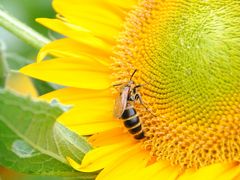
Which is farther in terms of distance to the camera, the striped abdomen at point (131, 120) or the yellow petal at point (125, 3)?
the yellow petal at point (125, 3)

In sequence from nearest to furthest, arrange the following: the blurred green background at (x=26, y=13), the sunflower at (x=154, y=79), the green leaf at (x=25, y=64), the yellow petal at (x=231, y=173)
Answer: the yellow petal at (x=231, y=173)
the sunflower at (x=154, y=79)
the green leaf at (x=25, y=64)
the blurred green background at (x=26, y=13)

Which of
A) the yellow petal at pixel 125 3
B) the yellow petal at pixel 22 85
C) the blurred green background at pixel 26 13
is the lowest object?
the yellow petal at pixel 22 85

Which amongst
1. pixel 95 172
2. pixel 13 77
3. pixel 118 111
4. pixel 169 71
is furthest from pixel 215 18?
pixel 13 77

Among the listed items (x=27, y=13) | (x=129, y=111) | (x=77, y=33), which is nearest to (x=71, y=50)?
(x=77, y=33)

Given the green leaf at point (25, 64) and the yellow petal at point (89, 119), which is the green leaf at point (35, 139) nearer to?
the yellow petal at point (89, 119)

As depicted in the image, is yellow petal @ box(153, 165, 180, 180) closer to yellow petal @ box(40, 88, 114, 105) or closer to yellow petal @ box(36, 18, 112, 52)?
yellow petal @ box(40, 88, 114, 105)

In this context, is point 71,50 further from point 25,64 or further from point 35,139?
point 35,139

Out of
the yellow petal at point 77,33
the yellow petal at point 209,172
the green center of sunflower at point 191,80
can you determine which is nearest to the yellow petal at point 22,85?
the yellow petal at point 77,33
